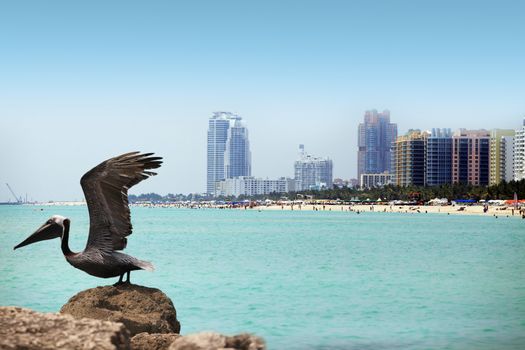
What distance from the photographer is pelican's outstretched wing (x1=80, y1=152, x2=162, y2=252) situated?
341 inches

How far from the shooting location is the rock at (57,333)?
4.23 meters

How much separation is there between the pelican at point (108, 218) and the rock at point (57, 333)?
4143mm

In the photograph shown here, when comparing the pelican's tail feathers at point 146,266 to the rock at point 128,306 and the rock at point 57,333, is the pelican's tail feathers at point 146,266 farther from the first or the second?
the rock at point 57,333

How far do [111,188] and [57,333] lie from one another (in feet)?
14.7

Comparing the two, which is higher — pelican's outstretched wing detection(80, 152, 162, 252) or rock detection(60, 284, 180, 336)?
pelican's outstretched wing detection(80, 152, 162, 252)

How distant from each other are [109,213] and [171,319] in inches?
68.3

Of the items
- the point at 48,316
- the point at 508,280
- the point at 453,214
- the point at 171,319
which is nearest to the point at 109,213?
the point at 171,319

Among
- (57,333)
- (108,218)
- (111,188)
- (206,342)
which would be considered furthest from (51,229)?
(206,342)

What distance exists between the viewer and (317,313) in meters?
21.2

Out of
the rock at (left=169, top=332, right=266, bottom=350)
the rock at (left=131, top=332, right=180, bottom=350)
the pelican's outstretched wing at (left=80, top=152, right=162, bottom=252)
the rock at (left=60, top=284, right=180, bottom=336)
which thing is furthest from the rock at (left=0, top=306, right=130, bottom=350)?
the rock at (left=60, top=284, right=180, bottom=336)

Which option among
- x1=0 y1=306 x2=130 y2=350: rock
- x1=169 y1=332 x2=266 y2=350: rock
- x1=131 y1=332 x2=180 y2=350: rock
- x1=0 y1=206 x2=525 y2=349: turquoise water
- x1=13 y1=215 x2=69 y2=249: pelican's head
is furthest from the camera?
x1=0 y1=206 x2=525 y2=349: turquoise water

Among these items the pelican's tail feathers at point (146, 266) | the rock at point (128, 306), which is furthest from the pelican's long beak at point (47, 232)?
the pelican's tail feathers at point (146, 266)

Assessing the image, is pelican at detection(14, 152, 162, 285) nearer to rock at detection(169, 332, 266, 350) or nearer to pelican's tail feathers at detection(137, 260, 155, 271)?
pelican's tail feathers at detection(137, 260, 155, 271)

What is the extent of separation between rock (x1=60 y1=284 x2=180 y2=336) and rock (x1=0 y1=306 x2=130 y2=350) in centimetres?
433
